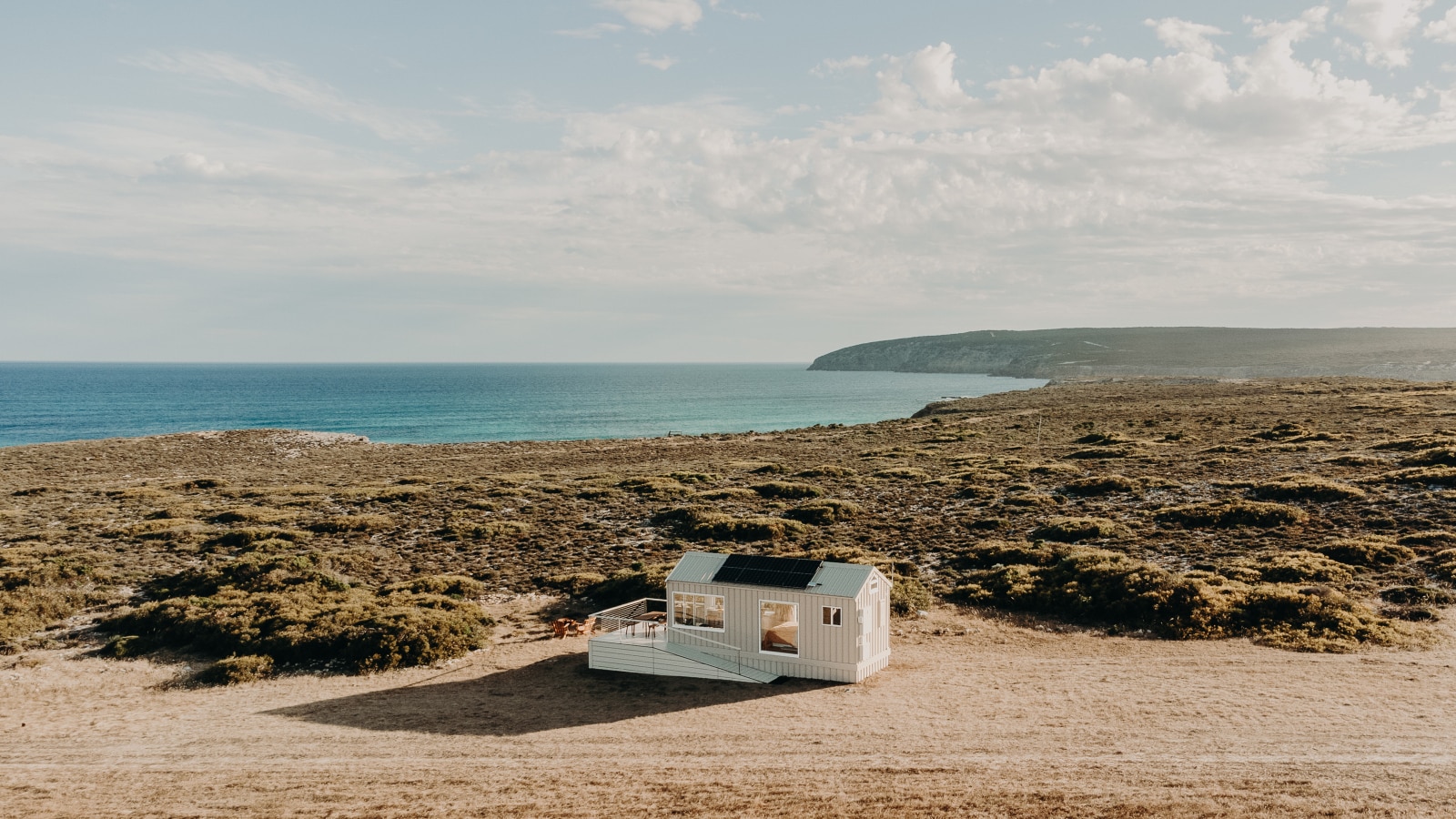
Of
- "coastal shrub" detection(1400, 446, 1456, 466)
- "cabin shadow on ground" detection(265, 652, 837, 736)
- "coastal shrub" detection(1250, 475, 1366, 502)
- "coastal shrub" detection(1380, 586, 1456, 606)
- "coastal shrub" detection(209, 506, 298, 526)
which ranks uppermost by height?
"coastal shrub" detection(1400, 446, 1456, 466)

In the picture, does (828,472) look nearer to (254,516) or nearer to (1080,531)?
(1080,531)

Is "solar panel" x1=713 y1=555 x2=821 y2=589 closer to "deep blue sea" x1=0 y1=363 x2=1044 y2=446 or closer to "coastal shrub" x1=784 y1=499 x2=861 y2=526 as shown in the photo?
"coastal shrub" x1=784 y1=499 x2=861 y2=526

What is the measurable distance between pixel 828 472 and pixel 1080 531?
17.1 meters

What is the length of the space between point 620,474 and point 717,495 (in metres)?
9.40

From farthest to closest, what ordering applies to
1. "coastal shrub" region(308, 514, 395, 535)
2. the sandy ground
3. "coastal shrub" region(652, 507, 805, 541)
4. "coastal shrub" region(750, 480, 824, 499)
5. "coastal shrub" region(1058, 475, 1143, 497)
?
"coastal shrub" region(750, 480, 824, 499)
"coastal shrub" region(1058, 475, 1143, 497)
"coastal shrub" region(308, 514, 395, 535)
"coastal shrub" region(652, 507, 805, 541)
the sandy ground

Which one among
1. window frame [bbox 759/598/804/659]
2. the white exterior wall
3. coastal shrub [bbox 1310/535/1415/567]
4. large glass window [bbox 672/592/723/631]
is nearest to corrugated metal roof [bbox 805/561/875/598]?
the white exterior wall

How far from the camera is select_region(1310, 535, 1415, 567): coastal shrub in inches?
1105

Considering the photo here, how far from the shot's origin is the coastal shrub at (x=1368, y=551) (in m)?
28.1

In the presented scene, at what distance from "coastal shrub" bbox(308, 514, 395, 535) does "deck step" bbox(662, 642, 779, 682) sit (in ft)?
66.5

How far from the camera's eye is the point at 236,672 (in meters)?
21.2

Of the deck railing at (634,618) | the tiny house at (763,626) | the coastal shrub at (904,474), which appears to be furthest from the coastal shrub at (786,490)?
the tiny house at (763,626)

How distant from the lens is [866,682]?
66.8 ft

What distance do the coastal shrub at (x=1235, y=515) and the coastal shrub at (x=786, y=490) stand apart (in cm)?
1550

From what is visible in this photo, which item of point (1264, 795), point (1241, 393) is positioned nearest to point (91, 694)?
point (1264, 795)
